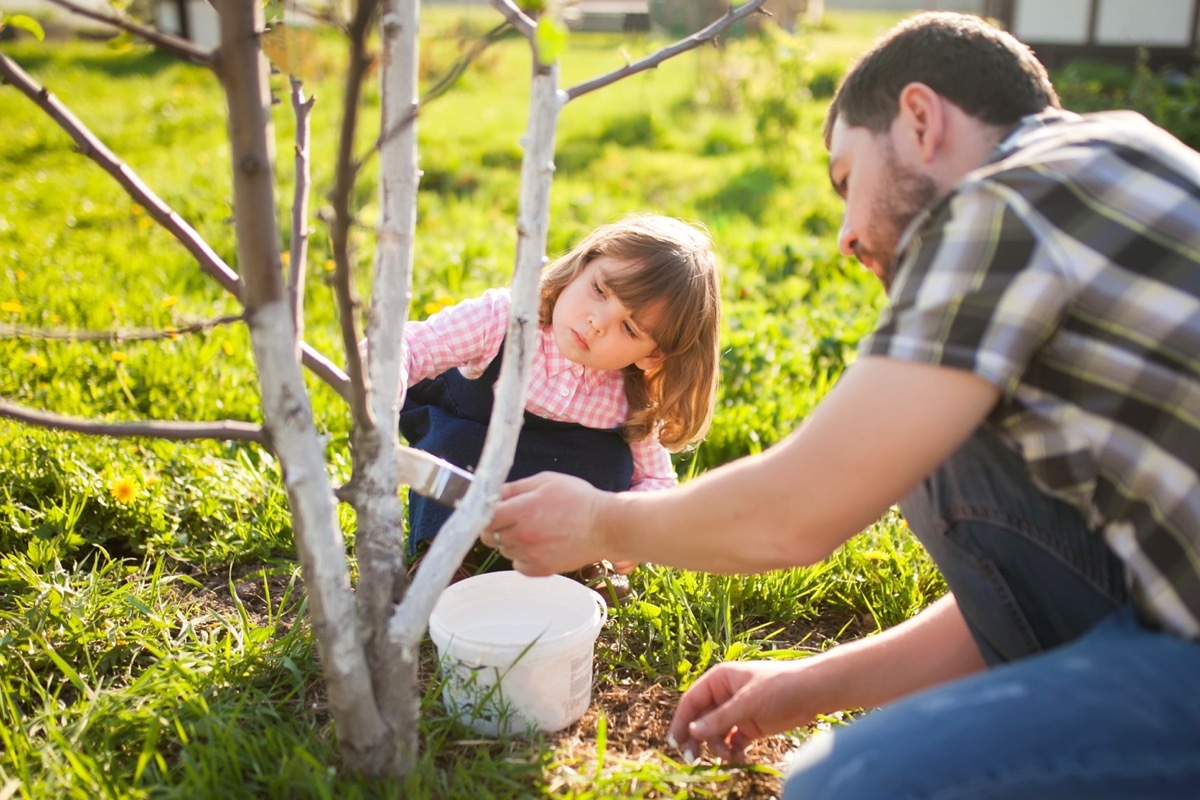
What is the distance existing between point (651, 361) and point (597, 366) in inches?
5.2

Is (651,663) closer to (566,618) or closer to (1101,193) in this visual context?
(566,618)

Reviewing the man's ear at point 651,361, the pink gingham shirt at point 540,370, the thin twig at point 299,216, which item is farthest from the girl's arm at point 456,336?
the thin twig at point 299,216

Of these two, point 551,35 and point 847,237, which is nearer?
point 551,35

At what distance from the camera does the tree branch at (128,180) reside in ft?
4.01

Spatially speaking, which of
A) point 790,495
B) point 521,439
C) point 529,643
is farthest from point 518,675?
point 521,439

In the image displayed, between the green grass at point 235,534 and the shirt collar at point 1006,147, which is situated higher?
the shirt collar at point 1006,147

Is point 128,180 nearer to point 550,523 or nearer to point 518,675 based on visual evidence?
point 550,523

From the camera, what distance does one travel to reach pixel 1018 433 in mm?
1311

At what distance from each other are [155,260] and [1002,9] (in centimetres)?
956

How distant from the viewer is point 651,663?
6.53 feet

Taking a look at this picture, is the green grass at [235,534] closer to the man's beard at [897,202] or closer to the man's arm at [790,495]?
the man's arm at [790,495]

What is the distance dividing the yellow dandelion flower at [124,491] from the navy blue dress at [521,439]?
553mm

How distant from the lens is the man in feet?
3.77

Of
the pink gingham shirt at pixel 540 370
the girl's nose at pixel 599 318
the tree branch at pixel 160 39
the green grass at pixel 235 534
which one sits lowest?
the green grass at pixel 235 534
